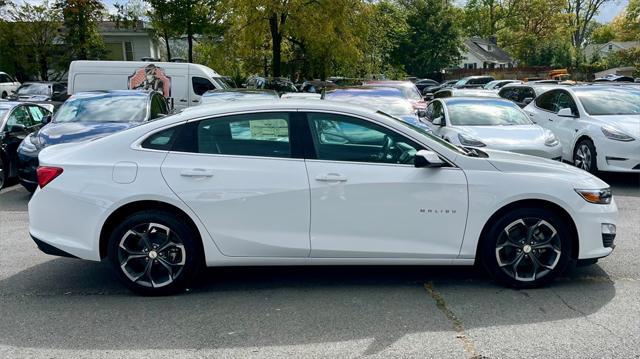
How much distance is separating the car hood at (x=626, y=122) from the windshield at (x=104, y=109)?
778cm

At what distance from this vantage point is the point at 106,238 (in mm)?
4367

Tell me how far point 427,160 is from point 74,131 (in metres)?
6.26

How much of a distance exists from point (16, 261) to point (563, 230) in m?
5.04

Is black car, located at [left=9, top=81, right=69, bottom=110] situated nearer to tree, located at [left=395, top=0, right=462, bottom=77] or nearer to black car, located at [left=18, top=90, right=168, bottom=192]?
black car, located at [left=18, top=90, right=168, bottom=192]

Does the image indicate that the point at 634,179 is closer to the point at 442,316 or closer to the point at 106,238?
the point at 442,316

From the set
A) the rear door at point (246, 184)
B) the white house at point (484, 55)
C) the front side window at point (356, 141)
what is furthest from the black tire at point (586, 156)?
the white house at point (484, 55)

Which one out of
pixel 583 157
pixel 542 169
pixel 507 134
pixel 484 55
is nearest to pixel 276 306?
pixel 542 169

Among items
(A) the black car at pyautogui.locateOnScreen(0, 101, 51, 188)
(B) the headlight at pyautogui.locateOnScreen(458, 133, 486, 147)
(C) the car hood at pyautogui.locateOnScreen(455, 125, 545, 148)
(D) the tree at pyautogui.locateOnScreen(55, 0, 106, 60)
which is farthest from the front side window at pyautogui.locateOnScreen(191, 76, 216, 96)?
(D) the tree at pyautogui.locateOnScreen(55, 0, 106, 60)

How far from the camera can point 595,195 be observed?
4.38 m

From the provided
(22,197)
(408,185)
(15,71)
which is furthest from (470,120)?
(15,71)

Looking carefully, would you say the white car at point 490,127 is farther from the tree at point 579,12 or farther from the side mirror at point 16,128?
the tree at point 579,12

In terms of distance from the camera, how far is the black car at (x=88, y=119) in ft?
26.8

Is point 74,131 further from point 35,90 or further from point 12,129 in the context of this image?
point 35,90

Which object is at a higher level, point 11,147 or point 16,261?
point 11,147
